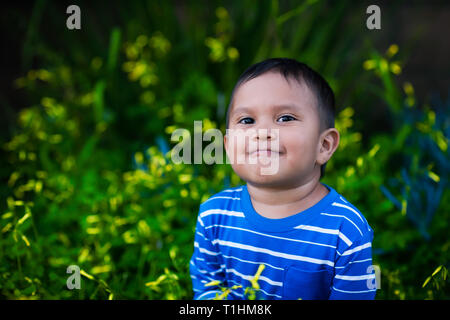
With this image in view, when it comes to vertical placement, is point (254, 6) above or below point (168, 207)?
above

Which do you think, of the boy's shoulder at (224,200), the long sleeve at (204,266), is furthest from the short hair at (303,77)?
the long sleeve at (204,266)

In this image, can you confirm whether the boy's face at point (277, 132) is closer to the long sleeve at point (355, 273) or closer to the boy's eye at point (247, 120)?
the boy's eye at point (247, 120)

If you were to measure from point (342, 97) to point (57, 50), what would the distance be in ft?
5.37

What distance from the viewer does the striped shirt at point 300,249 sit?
2.65 ft

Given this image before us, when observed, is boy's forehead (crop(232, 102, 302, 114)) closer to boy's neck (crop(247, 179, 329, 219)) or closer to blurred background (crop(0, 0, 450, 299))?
boy's neck (crop(247, 179, 329, 219))

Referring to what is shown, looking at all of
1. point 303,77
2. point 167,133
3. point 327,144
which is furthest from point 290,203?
point 167,133

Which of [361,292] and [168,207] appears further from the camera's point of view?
[168,207]

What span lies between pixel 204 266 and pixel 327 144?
404mm

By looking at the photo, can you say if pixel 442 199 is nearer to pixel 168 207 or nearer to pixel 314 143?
pixel 314 143

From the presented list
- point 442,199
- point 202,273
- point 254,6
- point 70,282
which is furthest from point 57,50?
point 442,199

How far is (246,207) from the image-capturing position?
35.1 inches

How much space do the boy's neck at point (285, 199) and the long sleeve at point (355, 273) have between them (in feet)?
0.39

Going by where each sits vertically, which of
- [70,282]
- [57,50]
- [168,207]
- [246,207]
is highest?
[57,50]

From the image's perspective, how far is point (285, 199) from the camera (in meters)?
0.85
